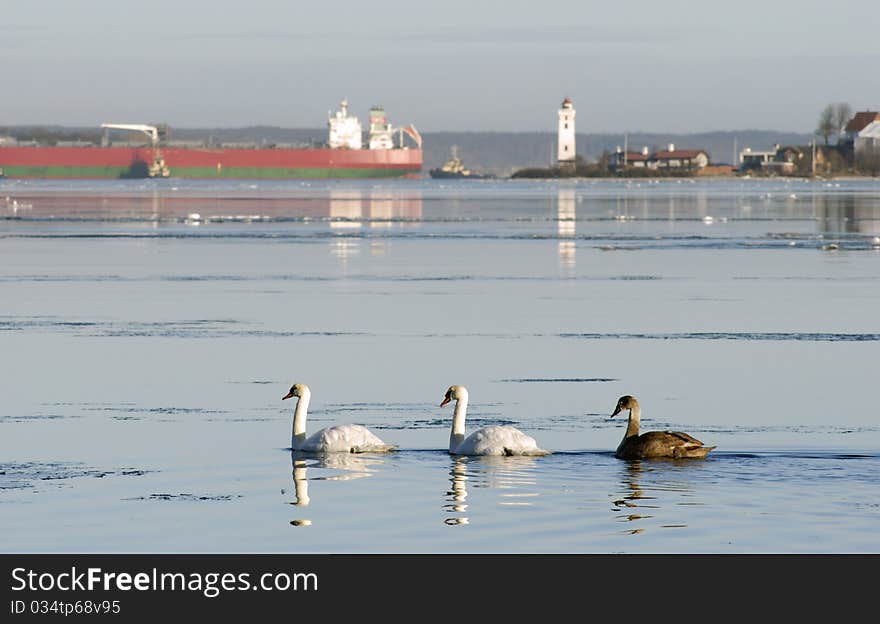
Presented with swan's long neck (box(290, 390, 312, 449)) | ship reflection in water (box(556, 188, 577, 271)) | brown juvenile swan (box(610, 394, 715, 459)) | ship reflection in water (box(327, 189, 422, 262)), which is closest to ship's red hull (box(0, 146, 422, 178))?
ship reflection in water (box(327, 189, 422, 262))

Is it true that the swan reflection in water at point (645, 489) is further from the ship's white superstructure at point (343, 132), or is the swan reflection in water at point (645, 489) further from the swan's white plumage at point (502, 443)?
the ship's white superstructure at point (343, 132)

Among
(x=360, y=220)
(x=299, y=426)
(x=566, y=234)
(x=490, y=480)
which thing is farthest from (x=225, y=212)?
(x=490, y=480)

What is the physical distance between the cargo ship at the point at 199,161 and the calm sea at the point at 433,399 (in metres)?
150

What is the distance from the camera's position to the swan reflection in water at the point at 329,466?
1401 centimetres

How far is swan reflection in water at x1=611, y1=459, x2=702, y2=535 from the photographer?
12438 mm

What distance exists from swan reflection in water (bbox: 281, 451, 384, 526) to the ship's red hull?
572 feet

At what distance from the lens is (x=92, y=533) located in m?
11.9

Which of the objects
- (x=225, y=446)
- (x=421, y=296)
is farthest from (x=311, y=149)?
(x=225, y=446)

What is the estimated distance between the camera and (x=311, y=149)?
7554 inches
